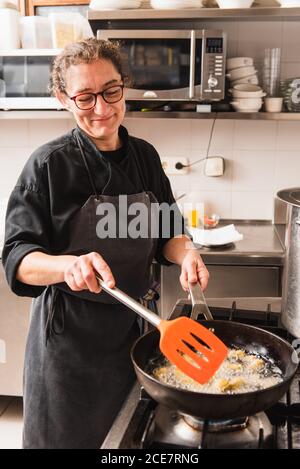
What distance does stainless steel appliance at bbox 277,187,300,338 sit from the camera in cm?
122

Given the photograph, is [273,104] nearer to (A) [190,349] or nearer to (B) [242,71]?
(B) [242,71]

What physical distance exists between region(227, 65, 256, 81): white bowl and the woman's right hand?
66.9 inches

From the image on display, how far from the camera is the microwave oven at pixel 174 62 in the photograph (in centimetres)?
219

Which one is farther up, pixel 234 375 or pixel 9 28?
pixel 9 28

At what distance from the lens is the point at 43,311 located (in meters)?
1.40

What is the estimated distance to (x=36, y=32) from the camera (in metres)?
2.48

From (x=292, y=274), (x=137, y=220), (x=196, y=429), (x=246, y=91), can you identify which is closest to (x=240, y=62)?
(x=246, y=91)

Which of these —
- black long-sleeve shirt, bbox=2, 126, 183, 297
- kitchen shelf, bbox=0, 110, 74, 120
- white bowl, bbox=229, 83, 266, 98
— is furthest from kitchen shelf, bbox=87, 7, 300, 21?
black long-sleeve shirt, bbox=2, 126, 183, 297

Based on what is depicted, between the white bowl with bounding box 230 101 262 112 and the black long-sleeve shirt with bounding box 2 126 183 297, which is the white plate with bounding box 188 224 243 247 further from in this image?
the black long-sleeve shirt with bounding box 2 126 183 297

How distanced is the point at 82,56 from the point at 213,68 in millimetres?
1079

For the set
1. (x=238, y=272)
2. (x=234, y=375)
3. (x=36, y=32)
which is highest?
(x=36, y=32)

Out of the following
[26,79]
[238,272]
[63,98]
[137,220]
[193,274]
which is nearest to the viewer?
[193,274]

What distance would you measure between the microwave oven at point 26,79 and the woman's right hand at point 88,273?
150 cm
